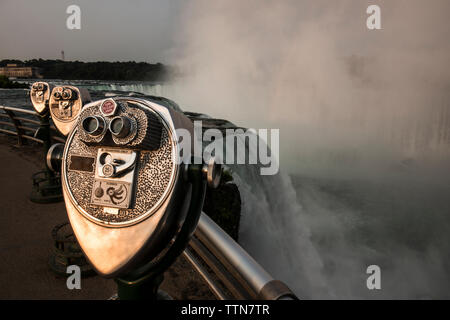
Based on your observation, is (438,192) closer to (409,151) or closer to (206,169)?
(409,151)

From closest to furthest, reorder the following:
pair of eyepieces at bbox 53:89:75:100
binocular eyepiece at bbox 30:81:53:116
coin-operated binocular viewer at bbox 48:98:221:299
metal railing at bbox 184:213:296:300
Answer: metal railing at bbox 184:213:296:300
coin-operated binocular viewer at bbox 48:98:221:299
pair of eyepieces at bbox 53:89:75:100
binocular eyepiece at bbox 30:81:53:116

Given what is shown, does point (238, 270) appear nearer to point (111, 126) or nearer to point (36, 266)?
point (111, 126)

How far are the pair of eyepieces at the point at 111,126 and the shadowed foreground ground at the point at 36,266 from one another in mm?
1642

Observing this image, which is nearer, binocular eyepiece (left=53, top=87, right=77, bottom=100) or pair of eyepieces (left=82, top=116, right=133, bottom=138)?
pair of eyepieces (left=82, top=116, right=133, bottom=138)

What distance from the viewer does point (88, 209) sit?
990mm

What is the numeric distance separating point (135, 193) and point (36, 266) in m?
2.08

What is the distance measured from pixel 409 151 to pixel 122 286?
3176cm

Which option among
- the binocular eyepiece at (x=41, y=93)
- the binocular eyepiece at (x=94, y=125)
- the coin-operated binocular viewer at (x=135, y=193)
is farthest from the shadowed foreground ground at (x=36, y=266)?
the binocular eyepiece at (x=94, y=125)

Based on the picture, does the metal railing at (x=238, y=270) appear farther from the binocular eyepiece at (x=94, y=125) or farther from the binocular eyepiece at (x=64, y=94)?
the binocular eyepiece at (x=64, y=94)

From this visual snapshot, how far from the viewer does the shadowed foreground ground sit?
2.18 metres

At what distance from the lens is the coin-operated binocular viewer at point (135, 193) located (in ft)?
2.97

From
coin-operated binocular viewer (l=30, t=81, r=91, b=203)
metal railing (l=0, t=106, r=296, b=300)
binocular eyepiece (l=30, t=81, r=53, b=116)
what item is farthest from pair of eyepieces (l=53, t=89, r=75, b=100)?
metal railing (l=0, t=106, r=296, b=300)

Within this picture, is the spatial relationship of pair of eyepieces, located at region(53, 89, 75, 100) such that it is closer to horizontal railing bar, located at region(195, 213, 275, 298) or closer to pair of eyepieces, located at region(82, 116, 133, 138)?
pair of eyepieces, located at region(82, 116, 133, 138)

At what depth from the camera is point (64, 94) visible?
211cm
